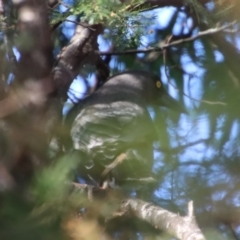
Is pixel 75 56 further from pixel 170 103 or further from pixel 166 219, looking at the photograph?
pixel 166 219

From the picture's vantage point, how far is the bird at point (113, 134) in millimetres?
2639

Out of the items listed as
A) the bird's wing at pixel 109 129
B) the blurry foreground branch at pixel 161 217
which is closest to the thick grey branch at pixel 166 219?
the blurry foreground branch at pixel 161 217

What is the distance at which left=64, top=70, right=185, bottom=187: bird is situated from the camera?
2.64m

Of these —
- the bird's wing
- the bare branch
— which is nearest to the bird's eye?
the bird's wing

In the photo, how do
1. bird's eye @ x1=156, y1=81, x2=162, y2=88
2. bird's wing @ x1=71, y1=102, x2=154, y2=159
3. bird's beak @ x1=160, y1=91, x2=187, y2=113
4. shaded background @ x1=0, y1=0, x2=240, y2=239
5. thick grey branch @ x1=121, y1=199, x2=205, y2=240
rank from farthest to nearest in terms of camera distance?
bird's eye @ x1=156, y1=81, x2=162, y2=88 → bird's beak @ x1=160, y1=91, x2=187, y2=113 → bird's wing @ x1=71, y1=102, x2=154, y2=159 → shaded background @ x1=0, y1=0, x2=240, y2=239 → thick grey branch @ x1=121, y1=199, x2=205, y2=240

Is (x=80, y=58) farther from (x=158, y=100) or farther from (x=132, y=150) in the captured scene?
(x=158, y=100)

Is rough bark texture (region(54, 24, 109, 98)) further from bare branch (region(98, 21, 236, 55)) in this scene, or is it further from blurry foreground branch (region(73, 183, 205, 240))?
blurry foreground branch (region(73, 183, 205, 240))

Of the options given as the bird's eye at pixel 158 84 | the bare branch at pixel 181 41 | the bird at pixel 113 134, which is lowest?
the bird's eye at pixel 158 84

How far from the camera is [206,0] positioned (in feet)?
8.77

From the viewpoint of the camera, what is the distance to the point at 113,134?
2.82 m

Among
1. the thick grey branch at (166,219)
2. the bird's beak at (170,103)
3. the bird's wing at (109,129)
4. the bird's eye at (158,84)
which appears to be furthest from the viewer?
the bird's eye at (158,84)

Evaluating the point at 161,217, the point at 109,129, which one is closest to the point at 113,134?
the point at 109,129

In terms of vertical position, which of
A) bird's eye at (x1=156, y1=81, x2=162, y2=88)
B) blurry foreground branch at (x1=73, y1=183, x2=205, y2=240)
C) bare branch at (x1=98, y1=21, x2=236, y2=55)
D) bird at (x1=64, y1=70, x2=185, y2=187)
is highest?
bare branch at (x1=98, y1=21, x2=236, y2=55)

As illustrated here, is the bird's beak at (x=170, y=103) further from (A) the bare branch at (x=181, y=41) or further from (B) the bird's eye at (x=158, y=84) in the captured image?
(A) the bare branch at (x=181, y=41)
